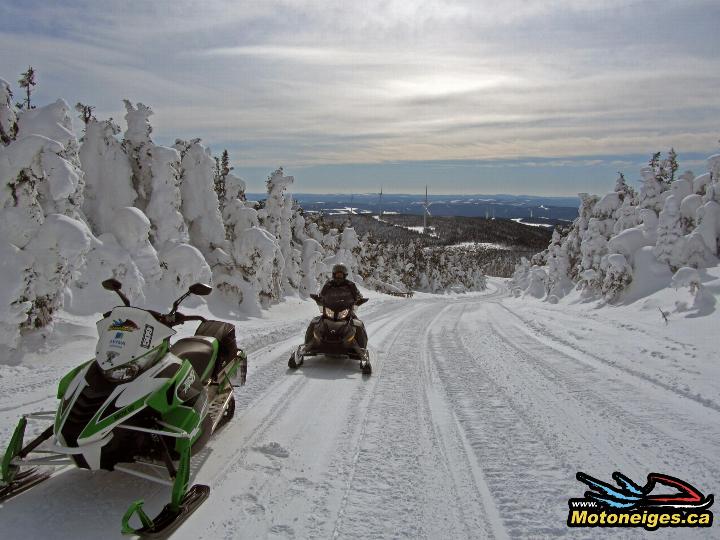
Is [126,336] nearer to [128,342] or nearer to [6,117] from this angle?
[128,342]

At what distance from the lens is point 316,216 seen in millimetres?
44281

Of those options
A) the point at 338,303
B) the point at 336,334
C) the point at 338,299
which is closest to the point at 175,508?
the point at 336,334

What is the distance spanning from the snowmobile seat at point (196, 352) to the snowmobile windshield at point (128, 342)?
89 cm

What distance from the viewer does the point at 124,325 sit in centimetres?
384

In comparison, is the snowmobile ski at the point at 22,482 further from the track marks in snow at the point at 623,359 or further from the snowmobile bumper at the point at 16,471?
the track marks in snow at the point at 623,359

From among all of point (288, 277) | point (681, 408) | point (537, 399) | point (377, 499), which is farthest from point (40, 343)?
point (288, 277)

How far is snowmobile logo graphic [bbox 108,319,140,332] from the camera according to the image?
3826 mm

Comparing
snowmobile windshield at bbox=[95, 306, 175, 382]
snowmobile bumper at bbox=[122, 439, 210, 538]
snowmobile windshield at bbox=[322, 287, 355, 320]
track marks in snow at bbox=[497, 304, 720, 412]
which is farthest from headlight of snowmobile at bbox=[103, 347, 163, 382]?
track marks in snow at bbox=[497, 304, 720, 412]

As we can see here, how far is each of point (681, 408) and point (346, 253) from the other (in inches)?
1401

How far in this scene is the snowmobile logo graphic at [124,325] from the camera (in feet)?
12.6

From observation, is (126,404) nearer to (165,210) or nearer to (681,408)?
(681,408)

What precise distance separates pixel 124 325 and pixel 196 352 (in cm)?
126

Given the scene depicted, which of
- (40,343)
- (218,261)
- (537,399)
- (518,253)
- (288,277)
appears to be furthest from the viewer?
(518,253)

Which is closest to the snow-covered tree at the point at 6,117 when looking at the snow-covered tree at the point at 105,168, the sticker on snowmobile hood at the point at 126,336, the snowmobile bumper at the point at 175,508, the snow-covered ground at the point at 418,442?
the snow-covered ground at the point at 418,442
